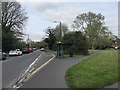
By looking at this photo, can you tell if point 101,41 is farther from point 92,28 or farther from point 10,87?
point 10,87

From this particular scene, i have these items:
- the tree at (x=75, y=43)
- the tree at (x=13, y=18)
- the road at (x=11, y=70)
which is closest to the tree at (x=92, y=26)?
the tree at (x=13, y=18)

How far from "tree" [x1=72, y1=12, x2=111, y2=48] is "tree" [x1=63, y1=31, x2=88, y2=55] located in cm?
5231

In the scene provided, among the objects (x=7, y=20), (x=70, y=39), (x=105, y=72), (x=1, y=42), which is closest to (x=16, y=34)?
(x=7, y=20)

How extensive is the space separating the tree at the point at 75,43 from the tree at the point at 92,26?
5231 centimetres

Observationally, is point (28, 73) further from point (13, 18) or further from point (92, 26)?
point (92, 26)

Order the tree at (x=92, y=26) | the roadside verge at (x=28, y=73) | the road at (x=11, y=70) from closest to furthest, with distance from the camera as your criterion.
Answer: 1. the roadside verge at (x=28, y=73)
2. the road at (x=11, y=70)
3. the tree at (x=92, y=26)

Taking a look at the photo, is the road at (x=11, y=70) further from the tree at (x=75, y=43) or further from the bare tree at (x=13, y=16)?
the bare tree at (x=13, y=16)

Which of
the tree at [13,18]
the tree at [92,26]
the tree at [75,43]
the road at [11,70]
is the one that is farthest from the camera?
the tree at [92,26]

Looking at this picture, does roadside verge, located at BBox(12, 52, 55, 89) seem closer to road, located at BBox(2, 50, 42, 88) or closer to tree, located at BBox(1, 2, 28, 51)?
road, located at BBox(2, 50, 42, 88)

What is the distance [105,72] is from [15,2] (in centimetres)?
6459

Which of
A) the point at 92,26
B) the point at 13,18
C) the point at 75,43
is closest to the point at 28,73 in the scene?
the point at 75,43

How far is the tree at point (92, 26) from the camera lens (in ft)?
345

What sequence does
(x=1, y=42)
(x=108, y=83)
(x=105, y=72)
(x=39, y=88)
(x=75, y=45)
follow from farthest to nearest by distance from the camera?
(x=1, y=42), (x=75, y=45), (x=105, y=72), (x=108, y=83), (x=39, y=88)

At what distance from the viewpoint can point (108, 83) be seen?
43.6ft
